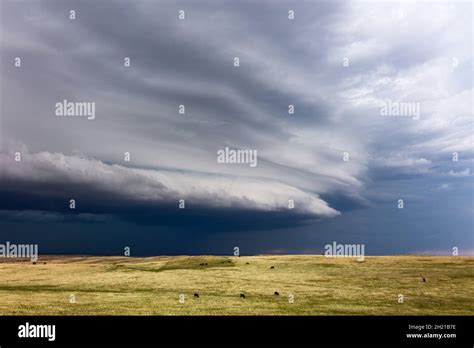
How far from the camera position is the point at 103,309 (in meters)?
39.7

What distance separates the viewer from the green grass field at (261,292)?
40156 mm

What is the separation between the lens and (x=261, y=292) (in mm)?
51062

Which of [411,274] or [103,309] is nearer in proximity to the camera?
[103,309]

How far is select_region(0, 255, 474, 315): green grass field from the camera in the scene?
4016 centimetres

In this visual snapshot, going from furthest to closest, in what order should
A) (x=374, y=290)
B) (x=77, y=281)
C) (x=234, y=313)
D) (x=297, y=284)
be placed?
1. (x=77, y=281)
2. (x=297, y=284)
3. (x=374, y=290)
4. (x=234, y=313)
